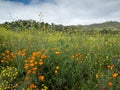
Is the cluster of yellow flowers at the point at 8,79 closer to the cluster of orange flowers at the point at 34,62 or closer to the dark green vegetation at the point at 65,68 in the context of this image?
the dark green vegetation at the point at 65,68

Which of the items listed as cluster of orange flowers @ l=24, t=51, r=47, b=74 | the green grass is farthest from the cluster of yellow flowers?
cluster of orange flowers @ l=24, t=51, r=47, b=74

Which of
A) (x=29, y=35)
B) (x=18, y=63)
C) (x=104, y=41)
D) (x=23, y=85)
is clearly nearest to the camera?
(x=23, y=85)

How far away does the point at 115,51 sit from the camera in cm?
705

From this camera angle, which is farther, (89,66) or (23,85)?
(89,66)

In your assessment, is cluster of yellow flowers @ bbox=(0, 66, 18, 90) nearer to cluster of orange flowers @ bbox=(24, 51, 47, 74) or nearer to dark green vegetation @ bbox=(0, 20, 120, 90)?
dark green vegetation @ bbox=(0, 20, 120, 90)

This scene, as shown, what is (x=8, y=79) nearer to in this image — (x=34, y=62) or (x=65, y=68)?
(x=34, y=62)

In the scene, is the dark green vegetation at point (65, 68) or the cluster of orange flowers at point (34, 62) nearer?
the dark green vegetation at point (65, 68)

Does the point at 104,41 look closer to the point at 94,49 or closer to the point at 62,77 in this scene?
the point at 94,49

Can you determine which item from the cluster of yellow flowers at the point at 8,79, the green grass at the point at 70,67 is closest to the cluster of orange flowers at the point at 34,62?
the green grass at the point at 70,67

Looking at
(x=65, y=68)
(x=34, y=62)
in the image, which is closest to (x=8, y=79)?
(x=34, y=62)

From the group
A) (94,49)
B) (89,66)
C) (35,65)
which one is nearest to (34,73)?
(35,65)

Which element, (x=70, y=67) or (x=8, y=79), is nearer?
(x=70, y=67)

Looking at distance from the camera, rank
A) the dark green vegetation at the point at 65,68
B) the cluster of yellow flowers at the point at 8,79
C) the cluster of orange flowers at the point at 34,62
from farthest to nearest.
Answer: the cluster of yellow flowers at the point at 8,79 < the cluster of orange flowers at the point at 34,62 < the dark green vegetation at the point at 65,68

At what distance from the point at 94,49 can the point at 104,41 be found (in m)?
0.87
